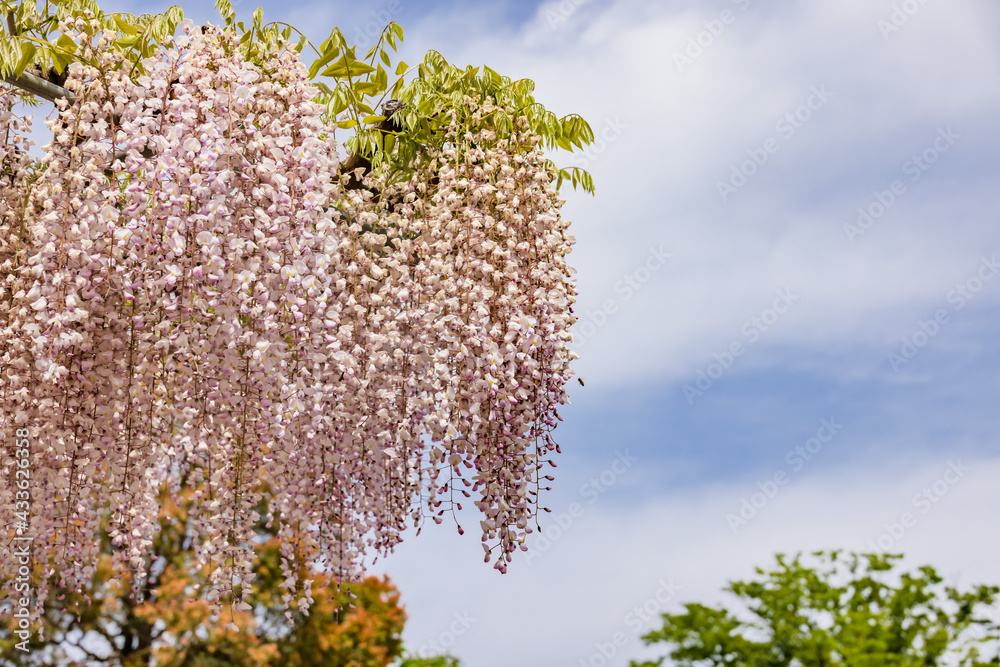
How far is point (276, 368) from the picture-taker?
109 inches

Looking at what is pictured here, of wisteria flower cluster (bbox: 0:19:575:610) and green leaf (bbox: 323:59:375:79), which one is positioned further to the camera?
green leaf (bbox: 323:59:375:79)

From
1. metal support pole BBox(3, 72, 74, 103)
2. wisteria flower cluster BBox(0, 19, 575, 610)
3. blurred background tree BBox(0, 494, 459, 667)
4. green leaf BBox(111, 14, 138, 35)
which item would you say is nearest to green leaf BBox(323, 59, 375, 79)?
wisteria flower cluster BBox(0, 19, 575, 610)

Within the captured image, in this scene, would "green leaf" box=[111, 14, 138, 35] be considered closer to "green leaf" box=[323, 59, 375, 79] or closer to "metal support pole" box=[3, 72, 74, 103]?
"metal support pole" box=[3, 72, 74, 103]

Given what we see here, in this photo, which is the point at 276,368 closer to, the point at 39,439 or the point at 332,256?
the point at 332,256

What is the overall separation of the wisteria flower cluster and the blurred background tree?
429cm

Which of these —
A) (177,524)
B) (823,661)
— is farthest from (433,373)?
(177,524)

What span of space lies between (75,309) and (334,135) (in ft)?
3.86

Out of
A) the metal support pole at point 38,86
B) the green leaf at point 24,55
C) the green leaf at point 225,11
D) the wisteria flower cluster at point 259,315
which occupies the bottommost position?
the wisteria flower cluster at point 259,315

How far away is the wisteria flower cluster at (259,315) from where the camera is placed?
Result: 2.70 metres

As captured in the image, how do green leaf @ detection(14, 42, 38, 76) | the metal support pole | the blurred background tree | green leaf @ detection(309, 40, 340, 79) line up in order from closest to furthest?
green leaf @ detection(14, 42, 38, 76) < the metal support pole < green leaf @ detection(309, 40, 340, 79) < the blurred background tree

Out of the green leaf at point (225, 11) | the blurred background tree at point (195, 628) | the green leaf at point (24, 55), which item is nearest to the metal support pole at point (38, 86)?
the green leaf at point (24, 55)

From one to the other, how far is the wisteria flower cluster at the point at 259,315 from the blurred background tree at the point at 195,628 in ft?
14.1

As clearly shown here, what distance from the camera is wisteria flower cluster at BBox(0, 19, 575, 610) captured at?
270cm

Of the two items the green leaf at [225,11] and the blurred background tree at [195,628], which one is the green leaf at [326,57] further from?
the blurred background tree at [195,628]
